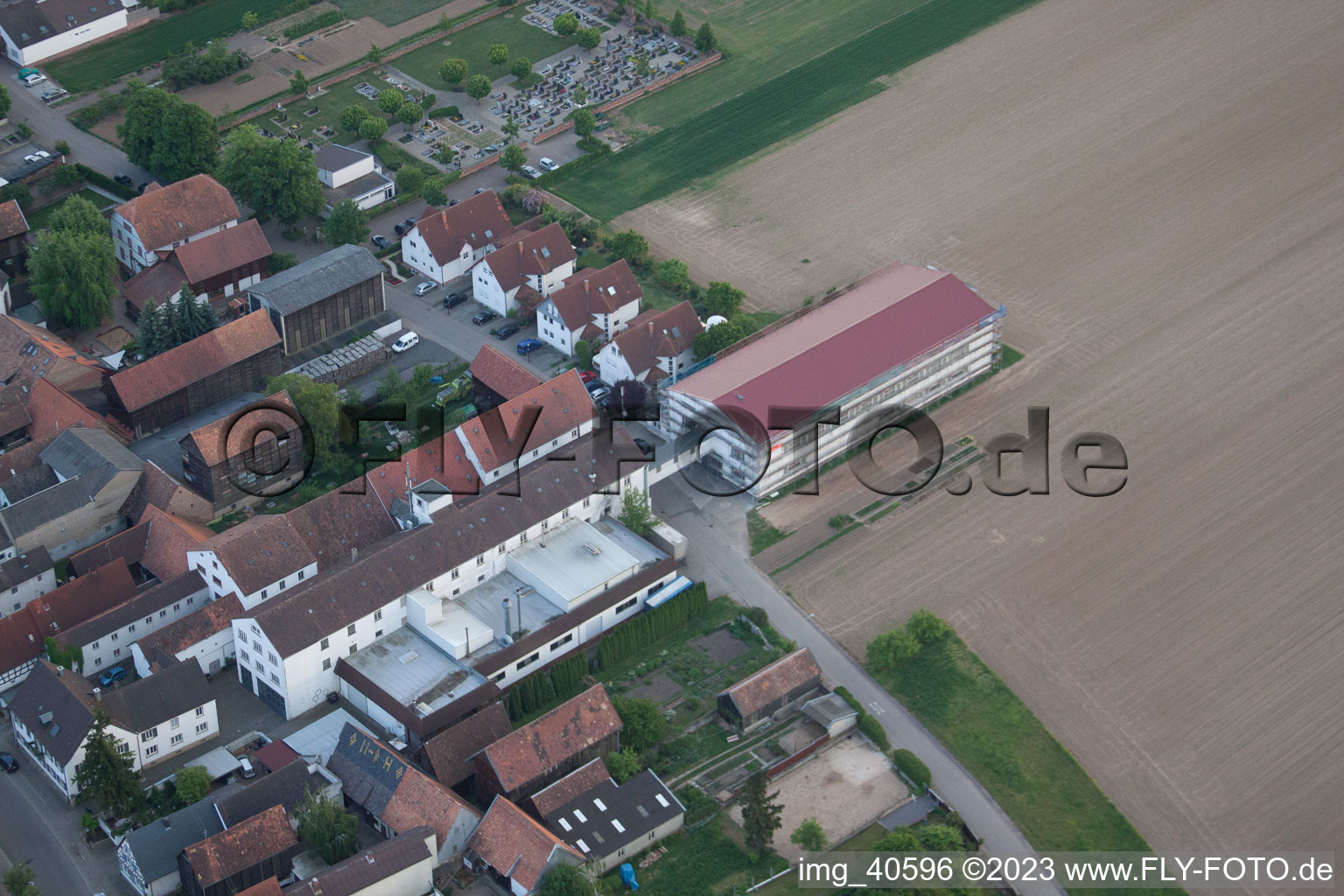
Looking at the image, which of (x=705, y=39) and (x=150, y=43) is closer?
(x=705, y=39)

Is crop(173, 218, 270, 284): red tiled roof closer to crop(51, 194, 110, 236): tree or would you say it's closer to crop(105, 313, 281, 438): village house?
crop(51, 194, 110, 236): tree

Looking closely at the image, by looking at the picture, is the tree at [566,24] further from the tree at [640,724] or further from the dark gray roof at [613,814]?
the dark gray roof at [613,814]

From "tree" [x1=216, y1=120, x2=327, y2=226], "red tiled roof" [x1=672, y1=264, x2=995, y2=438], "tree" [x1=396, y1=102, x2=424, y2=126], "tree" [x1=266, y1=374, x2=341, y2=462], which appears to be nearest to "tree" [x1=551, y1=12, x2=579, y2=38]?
"tree" [x1=396, y1=102, x2=424, y2=126]

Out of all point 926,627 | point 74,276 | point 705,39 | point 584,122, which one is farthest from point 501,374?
point 705,39

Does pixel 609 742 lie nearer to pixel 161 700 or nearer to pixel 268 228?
pixel 161 700

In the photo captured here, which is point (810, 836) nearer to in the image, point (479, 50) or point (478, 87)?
point (478, 87)

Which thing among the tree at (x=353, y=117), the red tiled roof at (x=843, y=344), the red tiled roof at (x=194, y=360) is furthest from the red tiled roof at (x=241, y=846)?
the tree at (x=353, y=117)
